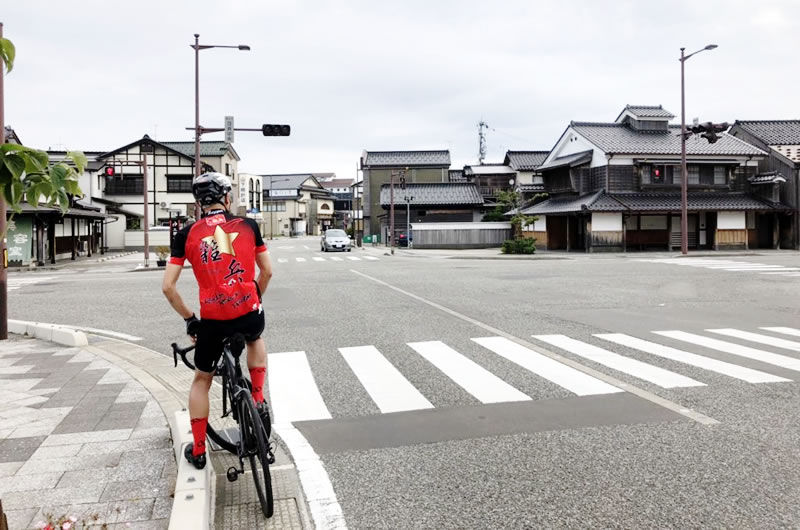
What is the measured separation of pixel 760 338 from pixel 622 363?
309 cm

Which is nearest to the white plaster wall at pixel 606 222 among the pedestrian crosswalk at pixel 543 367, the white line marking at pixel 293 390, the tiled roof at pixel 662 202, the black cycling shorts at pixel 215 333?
the tiled roof at pixel 662 202

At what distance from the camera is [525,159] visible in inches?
2183

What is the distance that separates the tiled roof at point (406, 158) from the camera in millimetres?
63125

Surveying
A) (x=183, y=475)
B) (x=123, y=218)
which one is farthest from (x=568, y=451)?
(x=123, y=218)

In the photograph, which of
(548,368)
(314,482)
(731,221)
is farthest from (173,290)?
(731,221)

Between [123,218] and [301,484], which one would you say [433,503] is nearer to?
[301,484]

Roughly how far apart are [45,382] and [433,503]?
16.4 ft

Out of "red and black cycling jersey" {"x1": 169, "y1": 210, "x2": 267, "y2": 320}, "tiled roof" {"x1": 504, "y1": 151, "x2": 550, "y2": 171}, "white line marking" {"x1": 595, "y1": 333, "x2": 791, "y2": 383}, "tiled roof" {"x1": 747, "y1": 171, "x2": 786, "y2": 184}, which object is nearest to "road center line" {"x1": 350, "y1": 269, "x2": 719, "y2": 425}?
"white line marking" {"x1": 595, "y1": 333, "x2": 791, "y2": 383}

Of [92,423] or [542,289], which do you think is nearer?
[92,423]

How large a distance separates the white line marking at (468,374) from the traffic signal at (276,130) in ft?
46.9

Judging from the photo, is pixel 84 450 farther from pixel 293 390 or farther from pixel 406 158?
pixel 406 158

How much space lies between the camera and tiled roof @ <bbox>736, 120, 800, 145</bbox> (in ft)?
124

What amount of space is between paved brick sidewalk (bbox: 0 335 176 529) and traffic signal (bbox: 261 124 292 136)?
14981 millimetres

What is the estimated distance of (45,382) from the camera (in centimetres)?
651
